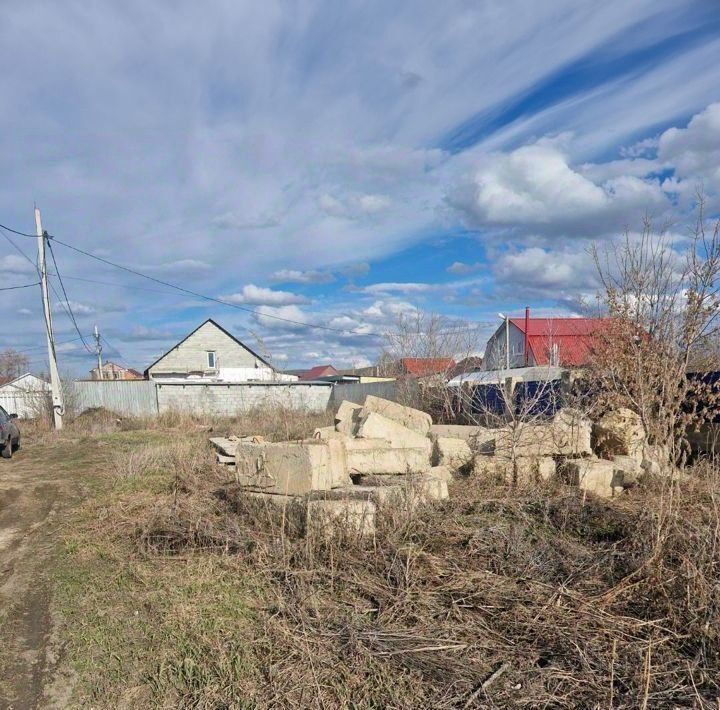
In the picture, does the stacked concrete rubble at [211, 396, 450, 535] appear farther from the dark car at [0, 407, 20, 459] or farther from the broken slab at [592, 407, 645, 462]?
the dark car at [0, 407, 20, 459]

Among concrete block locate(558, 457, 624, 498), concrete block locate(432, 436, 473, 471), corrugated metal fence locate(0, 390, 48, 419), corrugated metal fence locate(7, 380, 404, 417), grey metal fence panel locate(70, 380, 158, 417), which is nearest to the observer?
concrete block locate(558, 457, 624, 498)

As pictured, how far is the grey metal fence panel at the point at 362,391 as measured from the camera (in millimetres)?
20284

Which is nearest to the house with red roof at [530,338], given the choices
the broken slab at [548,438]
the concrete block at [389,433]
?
the broken slab at [548,438]

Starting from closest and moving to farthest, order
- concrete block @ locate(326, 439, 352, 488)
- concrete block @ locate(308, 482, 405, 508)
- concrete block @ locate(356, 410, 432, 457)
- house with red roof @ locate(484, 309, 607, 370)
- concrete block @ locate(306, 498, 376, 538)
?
concrete block @ locate(306, 498, 376, 538)
concrete block @ locate(308, 482, 405, 508)
concrete block @ locate(326, 439, 352, 488)
concrete block @ locate(356, 410, 432, 457)
house with red roof @ locate(484, 309, 607, 370)

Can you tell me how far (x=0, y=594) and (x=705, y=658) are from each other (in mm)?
5267

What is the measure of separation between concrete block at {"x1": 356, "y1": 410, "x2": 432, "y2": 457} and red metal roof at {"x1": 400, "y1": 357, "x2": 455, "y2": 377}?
11.4 metres

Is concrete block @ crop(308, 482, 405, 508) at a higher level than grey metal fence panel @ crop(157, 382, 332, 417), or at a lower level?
lower

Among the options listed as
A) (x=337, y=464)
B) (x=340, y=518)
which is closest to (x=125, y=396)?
(x=337, y=464)

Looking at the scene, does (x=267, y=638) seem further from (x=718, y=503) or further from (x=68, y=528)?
(x=68, y=528)

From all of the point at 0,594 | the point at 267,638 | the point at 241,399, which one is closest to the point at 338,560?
the point at 267,638

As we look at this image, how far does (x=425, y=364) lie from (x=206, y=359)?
78.3ft

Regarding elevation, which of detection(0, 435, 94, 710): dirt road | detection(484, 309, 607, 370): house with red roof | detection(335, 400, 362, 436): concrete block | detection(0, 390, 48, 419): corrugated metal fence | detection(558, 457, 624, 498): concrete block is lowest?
detection(0, 435, 94, 710): dirt road

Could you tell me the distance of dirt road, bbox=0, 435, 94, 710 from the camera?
3.39 metres

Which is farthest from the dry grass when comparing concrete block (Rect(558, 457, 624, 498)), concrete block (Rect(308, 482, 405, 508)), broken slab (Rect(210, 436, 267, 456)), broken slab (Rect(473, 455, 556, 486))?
broken slab (Rect(210, 436, 267, 456))
